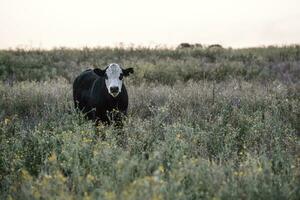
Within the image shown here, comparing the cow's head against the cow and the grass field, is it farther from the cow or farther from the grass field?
the grass field

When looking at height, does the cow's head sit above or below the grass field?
above

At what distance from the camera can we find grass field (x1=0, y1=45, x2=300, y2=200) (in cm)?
501

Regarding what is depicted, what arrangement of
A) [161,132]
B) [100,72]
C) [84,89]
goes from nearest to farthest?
[161,132], [100,72], [84,89]

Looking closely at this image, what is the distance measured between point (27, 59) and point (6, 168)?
16563 mm

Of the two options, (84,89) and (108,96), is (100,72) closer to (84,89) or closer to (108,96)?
(108,96)

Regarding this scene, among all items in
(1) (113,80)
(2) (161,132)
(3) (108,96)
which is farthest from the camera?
(3) (108,96)

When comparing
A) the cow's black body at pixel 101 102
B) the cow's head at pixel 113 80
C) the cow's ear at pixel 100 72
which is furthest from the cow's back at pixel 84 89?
the cow's head at pixel 113 80

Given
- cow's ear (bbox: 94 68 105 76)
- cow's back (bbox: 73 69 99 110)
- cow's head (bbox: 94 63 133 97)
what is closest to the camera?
cow's head (bbox: 94 63 133 97)

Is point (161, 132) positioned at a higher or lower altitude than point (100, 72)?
lower

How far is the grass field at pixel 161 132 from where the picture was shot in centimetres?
501

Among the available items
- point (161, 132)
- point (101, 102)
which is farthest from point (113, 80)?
point (161, 132)

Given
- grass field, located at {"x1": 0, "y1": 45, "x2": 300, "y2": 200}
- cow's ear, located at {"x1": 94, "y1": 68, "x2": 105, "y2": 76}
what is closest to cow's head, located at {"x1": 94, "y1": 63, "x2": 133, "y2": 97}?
cow's ear, located at {"x1": 94, "y1": 68, "x2": 105, "y2": 76}

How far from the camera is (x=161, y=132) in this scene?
8.48 meters

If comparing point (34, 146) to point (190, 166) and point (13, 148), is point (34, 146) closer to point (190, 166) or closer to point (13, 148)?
point (13, 148)
